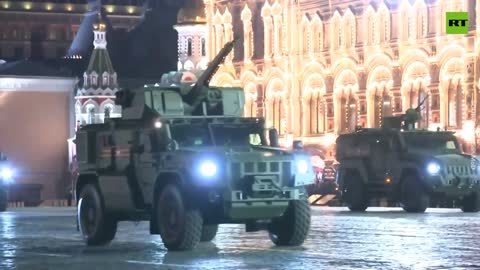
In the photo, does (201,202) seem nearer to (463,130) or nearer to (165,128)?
(165,128)

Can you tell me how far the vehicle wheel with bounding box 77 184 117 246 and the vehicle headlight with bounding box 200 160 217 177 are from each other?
11.3 ft

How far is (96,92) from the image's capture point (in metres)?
96.1

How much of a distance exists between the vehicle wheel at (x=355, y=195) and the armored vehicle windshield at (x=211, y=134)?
18088mm

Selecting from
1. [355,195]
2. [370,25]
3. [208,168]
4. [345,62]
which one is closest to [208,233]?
[208,168]

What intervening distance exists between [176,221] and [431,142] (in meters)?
18.9

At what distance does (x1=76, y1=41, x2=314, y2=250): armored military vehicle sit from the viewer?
→ 21.9 metres

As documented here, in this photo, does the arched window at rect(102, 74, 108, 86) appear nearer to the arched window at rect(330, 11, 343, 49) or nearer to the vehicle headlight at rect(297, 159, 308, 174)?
the arched window at rect(330, 11, 343, 49)

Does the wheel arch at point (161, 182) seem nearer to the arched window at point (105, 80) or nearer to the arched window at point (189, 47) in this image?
the arched window at point (189, 47)

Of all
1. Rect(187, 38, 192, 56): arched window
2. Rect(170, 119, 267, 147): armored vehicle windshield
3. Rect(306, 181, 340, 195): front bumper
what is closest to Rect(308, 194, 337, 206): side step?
Rect(306, 181, 340, 195): front bumper

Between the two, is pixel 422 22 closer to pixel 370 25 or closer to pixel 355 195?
pixel 370 25

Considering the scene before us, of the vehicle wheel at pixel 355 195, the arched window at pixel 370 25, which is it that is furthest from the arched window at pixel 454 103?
the vehicle wheel at pixel 355 195

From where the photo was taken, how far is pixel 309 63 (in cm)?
6981

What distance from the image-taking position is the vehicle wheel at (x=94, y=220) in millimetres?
24625

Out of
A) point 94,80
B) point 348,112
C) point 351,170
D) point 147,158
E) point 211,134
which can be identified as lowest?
point 351,170
